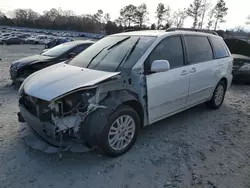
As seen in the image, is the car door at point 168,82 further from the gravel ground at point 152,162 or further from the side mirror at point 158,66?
the gravel ground at point 152,162

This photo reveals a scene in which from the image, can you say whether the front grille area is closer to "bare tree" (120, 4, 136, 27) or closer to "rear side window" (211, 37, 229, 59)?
"rear side window" (211, 37, 229, 59)

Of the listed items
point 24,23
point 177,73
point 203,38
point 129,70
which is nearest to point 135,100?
point 129,70

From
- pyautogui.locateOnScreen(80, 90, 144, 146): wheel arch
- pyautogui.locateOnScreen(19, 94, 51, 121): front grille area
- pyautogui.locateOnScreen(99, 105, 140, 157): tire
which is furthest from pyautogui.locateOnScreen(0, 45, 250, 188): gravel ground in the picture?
pyautogui.locateOnScreen(19, 94, 51, 121): front grille area

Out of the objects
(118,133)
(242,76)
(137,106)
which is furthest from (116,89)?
(242,76)

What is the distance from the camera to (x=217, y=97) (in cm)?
511

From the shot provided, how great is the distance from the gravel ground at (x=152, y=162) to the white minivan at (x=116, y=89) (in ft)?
1.04

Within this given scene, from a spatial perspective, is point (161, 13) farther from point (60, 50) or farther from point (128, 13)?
point (60, 50)

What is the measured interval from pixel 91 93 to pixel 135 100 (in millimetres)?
665

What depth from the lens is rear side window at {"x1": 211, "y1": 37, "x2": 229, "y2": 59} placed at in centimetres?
479

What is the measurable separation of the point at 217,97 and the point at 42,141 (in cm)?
397

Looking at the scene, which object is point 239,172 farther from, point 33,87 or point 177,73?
point 33,87

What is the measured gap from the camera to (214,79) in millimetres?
4707

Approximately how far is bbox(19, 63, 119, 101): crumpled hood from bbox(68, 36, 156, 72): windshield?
21cm

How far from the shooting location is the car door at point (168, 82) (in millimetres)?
3336
